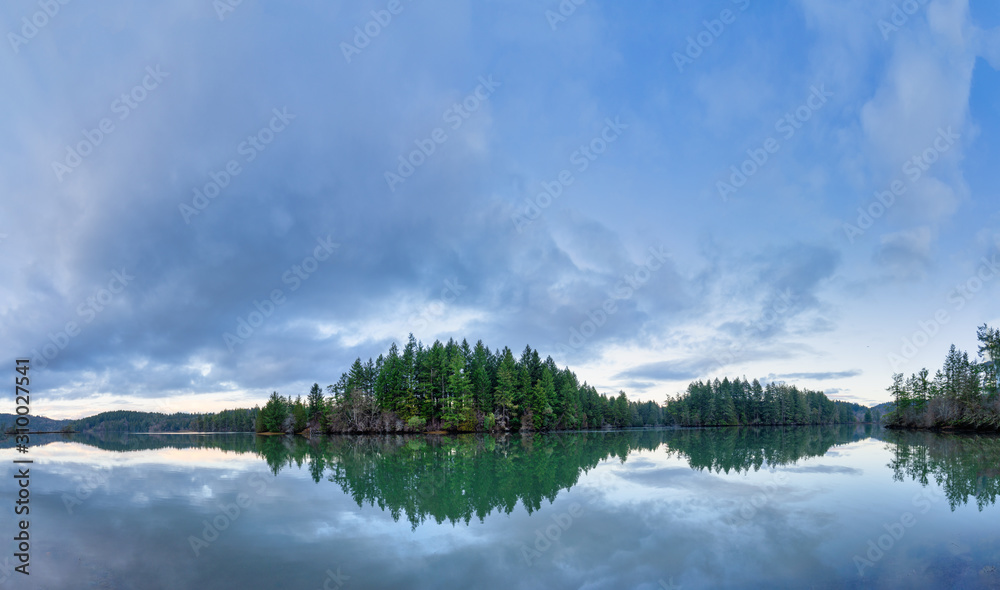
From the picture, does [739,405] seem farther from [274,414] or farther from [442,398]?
[274,414]

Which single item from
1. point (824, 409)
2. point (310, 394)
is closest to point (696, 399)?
point (824, 409)

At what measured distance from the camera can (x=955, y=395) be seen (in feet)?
255

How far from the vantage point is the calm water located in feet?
31.9

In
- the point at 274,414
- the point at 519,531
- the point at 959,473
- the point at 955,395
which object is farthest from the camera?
the point at 274,414

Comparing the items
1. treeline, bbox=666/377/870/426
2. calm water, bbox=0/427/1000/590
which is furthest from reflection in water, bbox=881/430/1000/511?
treeline, bbox=666/377/870/426

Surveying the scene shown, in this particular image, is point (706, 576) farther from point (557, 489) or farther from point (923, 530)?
point (557, 489)

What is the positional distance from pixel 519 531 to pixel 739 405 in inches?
6409

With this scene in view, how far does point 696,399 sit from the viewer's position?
15312 centimetres

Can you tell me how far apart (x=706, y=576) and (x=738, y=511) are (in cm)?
736

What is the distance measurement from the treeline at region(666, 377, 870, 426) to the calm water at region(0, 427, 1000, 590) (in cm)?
13230

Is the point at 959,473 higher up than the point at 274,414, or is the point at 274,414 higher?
the point at 959,473

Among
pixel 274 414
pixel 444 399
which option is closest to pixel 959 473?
pixel 444 399

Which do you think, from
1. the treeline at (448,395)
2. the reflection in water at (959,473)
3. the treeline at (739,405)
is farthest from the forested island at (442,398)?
the reflection in water at (959,473)

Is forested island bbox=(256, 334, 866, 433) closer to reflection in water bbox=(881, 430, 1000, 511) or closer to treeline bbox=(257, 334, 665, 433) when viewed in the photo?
treeline bbox=(257, 334, 665, 433)
